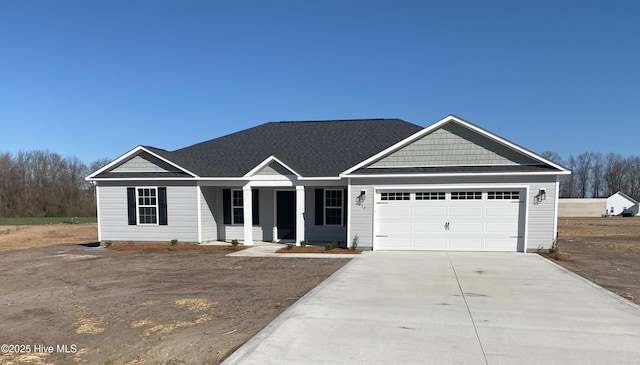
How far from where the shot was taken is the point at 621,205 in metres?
61.1

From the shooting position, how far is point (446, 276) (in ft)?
28.6

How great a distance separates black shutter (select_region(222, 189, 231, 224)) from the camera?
16.6 metres

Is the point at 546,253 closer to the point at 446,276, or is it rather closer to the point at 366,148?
the point at 446,276

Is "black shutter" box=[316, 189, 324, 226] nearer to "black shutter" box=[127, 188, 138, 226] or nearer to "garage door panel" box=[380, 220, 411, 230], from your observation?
"garage door panel" box=[380, 220, 411, 230]

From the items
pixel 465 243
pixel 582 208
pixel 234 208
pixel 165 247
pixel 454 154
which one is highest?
pixel 454 154

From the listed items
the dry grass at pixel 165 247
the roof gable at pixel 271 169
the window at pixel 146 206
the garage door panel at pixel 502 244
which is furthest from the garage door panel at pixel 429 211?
the window at pixel 146 206

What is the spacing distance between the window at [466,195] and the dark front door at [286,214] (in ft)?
23.1

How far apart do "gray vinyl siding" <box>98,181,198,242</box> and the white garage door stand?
8171mm

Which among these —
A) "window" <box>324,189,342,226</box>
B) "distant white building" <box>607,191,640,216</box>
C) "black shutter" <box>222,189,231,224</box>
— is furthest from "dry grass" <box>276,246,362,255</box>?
"distant white building" <box>607,191,640,216</box>

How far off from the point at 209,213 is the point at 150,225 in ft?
8.48

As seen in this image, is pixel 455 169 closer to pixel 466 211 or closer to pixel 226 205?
pixel 466 211

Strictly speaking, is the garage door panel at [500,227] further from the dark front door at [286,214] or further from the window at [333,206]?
the dark front door at [286,214]

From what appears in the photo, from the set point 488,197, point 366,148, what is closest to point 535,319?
point 488,197

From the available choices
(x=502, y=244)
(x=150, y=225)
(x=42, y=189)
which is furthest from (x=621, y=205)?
(x=42, y=189)
